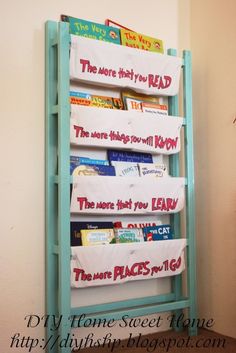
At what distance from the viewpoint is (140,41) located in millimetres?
2109

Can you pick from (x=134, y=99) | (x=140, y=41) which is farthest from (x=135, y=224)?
(x=140, y=41)

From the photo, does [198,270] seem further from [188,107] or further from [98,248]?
[188,107]

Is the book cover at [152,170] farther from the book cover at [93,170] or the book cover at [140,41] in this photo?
the book cover at [140,41]

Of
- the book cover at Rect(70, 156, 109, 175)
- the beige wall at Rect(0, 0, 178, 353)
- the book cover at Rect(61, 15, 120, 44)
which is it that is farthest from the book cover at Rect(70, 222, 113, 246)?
the book cover at Rect(61, 15, 120, 44)

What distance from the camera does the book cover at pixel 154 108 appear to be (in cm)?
211

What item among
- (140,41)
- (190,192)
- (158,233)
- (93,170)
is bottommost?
(158,233)

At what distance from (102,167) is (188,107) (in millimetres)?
581

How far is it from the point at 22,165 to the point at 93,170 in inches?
12.7

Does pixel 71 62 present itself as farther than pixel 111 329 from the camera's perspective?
No

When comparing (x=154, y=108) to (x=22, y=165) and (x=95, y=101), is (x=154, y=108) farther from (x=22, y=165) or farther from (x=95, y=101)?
(x=22, y=165)

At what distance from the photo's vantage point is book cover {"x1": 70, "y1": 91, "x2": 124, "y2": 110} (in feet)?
6.31

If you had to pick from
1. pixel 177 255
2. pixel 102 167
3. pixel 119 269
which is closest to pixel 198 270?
pixel 177 255

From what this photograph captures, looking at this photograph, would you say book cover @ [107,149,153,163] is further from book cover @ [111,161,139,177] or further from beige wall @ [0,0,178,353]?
beige wall @ [0,0,178,353]

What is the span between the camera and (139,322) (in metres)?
2.11
